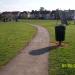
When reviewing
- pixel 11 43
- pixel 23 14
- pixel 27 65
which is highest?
pixel 27 65

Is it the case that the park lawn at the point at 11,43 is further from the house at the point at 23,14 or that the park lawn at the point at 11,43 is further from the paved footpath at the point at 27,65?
the house at the point at 23,14

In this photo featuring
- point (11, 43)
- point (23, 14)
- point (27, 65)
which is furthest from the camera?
point (23, 14)

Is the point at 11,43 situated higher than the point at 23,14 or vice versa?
the point at 11,43

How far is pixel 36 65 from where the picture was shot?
11.0 m

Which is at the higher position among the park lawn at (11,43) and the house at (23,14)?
the park lawn at (11,43)

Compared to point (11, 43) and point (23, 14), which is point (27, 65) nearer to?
point (11, 43)

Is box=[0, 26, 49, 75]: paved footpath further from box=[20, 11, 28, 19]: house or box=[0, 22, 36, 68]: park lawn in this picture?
box=[20, 11, 28, 19]: house

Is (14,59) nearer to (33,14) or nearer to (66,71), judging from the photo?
(66,71)

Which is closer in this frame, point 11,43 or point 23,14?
point 11,43

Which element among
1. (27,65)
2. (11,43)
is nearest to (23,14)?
(11,43)

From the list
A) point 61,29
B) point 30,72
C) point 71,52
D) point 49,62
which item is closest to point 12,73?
point 30,72

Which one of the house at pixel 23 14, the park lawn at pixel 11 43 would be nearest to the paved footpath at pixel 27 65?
the park lawn at pixel 11 43

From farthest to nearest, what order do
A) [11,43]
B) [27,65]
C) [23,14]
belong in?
[23,14] → [11,43] → [27,65]

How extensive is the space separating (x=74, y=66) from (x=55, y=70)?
42.2 inches
